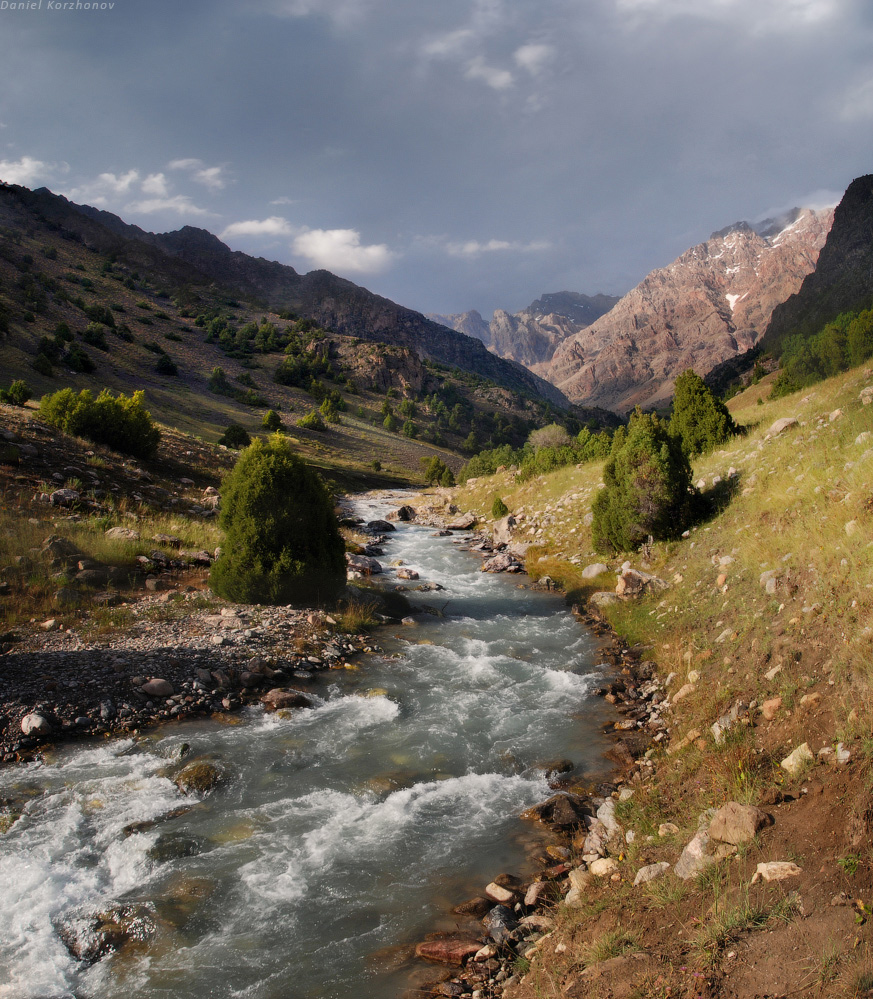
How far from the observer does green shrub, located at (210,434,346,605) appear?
41.7 ft

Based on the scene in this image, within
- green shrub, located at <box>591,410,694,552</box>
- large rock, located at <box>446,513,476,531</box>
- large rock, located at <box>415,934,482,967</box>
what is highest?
green shrub, located at <box>591,410,694,552</box>

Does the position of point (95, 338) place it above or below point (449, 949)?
above

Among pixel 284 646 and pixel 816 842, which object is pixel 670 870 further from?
pixel 284 646

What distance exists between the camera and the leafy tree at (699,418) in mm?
20078

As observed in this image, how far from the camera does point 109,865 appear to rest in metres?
5.65

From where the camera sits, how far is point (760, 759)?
5.86m

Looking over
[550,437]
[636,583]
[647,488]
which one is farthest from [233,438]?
[636,583]

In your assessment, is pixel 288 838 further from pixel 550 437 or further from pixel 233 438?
pixel 550 437

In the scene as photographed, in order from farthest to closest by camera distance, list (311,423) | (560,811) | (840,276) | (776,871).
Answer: (840,276), (311,423), (560,811), (776,871)

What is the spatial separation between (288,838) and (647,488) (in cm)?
1273

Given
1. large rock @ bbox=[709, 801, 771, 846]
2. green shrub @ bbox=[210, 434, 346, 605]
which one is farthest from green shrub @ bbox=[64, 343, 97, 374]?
large rock @ bbox=[709, 801, 771, 846]

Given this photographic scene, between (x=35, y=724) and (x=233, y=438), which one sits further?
(x=233, y=438)

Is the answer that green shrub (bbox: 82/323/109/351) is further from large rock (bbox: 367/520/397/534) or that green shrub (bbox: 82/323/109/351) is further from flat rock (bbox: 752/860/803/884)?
flat rock (bbox: 752/860/803/884)

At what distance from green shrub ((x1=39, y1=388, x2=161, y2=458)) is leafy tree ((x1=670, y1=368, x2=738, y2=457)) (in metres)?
24.0
